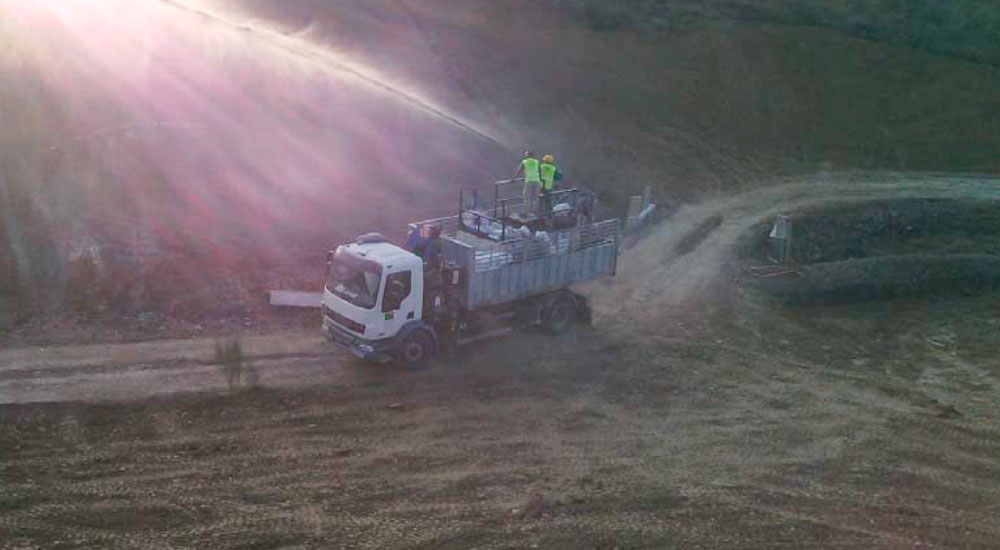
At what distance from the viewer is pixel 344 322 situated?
22766 millimetres

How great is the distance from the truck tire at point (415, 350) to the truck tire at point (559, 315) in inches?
145

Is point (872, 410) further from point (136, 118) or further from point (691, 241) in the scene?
point (136, 118)

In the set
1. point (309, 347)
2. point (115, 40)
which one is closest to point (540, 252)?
point (309, 347)

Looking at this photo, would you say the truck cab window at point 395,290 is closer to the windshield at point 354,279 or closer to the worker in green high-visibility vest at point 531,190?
the windshield at point 354,279

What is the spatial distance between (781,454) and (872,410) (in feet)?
12.5

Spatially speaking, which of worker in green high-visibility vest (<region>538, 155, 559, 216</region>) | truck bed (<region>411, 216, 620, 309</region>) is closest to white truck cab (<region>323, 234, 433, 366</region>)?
truck bed (<region>411, 216, 620, 309</region>)

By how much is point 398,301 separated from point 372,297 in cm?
62

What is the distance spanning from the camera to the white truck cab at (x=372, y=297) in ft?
73.0

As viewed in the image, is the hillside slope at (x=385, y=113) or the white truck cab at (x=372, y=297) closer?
the white truck cab at (x=372, y=297)

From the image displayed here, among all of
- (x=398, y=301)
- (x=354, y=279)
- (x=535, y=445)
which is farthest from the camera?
(x=354, y=279)

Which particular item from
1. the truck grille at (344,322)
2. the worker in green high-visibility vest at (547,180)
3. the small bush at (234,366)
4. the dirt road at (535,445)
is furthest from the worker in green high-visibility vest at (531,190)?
the small bush at (234,366)

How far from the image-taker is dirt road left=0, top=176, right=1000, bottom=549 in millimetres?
16672

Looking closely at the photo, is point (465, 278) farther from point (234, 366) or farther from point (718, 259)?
point (718, 259)

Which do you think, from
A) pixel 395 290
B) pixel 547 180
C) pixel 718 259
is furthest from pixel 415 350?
pixel 718 259
